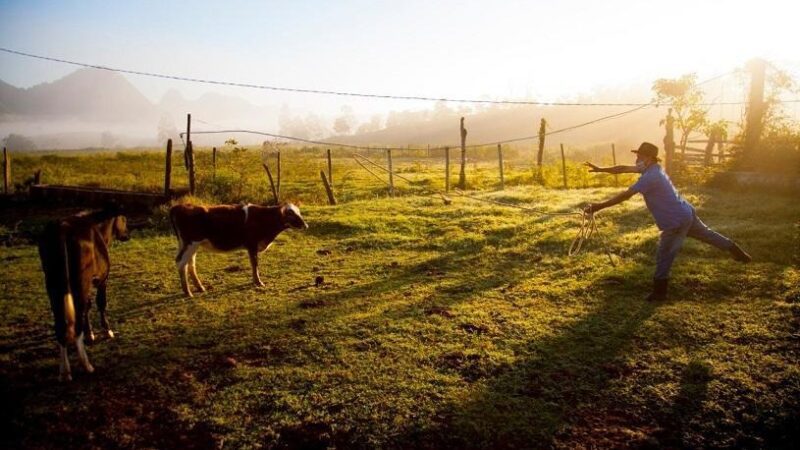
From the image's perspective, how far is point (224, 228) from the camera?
815 centimetres

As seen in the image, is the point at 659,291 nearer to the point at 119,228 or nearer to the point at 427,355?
the point at 427,355

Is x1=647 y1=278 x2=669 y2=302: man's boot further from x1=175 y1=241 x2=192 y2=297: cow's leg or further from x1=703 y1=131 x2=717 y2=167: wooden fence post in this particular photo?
x1=703 y1=131 x2=717 y2=167: wooden fence post

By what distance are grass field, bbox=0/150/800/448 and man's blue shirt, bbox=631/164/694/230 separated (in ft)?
4.19

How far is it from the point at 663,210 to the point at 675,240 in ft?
1.60

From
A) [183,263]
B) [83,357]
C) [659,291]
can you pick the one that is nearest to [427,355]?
[83,357]

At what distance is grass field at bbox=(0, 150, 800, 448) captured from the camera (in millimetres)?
4312


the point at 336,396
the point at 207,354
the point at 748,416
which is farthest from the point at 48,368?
the point at 748,416

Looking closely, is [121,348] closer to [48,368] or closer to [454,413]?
[48,368]

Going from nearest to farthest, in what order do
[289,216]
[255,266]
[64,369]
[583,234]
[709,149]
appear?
[64,369]
[255,266]
[289,216]
[583,234]
[709,149]

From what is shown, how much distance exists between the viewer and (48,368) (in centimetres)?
541

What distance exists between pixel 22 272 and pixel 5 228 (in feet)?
17.3

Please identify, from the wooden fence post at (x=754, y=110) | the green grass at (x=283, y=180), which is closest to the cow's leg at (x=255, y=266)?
the green grass at (x=283, y=180)

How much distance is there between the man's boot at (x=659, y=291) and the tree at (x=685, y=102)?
1617cm

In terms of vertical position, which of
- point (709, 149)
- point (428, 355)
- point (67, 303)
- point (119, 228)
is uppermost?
point (709, 149)
